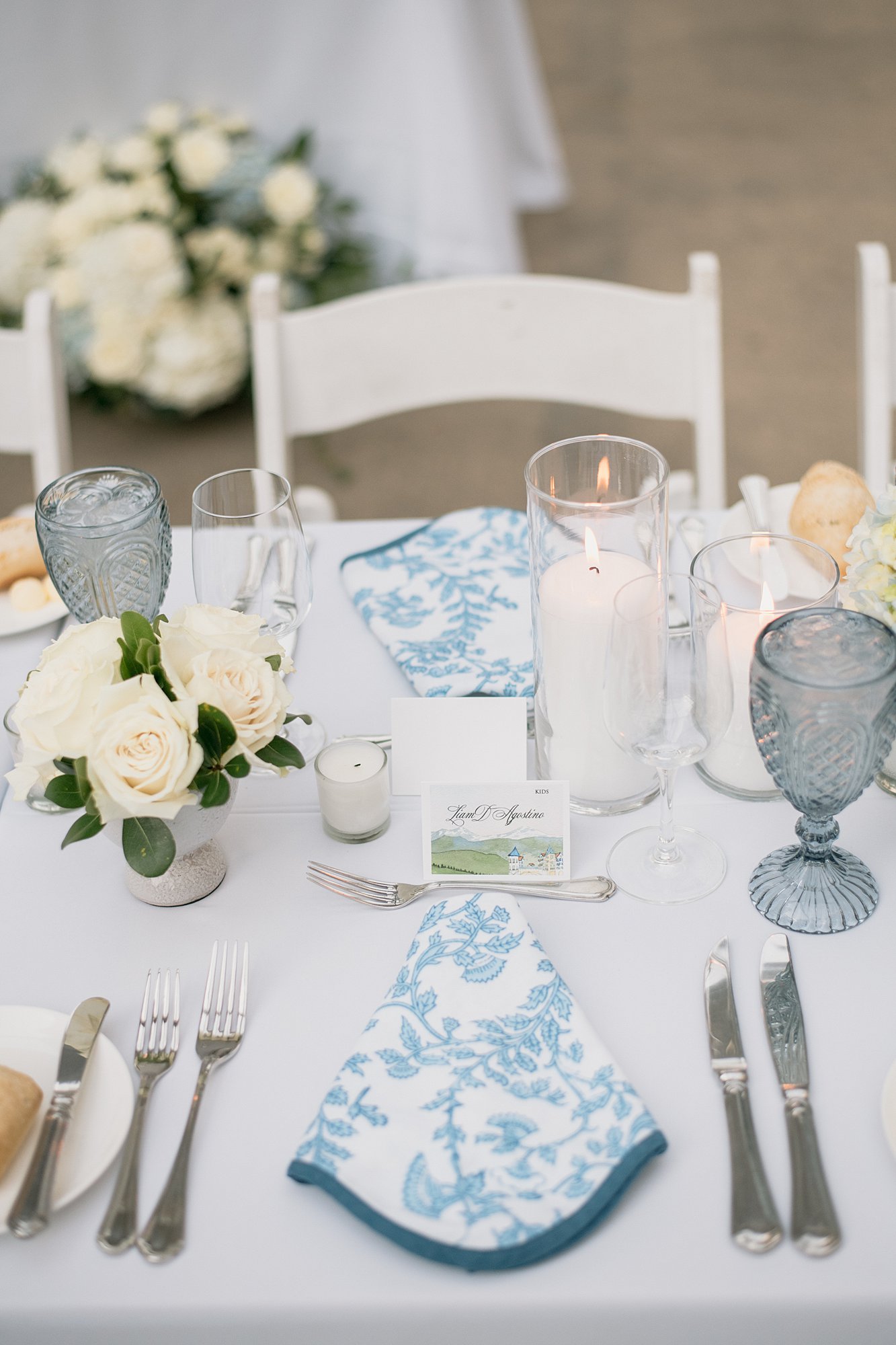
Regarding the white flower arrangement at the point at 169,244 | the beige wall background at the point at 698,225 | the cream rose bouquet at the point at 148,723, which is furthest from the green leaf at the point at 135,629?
the white flower arrangement at the point at 169,244

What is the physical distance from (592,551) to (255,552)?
0.31m

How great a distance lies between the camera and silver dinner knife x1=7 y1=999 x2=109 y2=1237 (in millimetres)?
733

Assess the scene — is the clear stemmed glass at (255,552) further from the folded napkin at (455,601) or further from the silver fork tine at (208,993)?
the silver fork tine at (208,993)

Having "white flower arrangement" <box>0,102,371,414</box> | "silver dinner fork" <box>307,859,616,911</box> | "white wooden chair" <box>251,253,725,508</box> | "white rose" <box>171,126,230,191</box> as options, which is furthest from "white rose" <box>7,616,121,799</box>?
"white rose" <box>171,126,230,191</box>

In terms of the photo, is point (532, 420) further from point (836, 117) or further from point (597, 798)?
point (597, 798)

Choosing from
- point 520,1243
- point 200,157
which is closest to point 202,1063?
point 520,1243

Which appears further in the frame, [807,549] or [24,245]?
[24,245]

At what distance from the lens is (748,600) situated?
120 cm

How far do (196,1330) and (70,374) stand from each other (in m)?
2.78

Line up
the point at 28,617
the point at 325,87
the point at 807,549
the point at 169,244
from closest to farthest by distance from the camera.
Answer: the point at 807,549 → the point at 28,617 → the point at 169,244 → the point at 325,87

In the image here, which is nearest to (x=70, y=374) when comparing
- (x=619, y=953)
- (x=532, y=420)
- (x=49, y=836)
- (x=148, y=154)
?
(x=148, y=154)

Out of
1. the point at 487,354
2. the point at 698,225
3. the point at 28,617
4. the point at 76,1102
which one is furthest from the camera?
the point at 698,225

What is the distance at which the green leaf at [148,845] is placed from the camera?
2.89 ft

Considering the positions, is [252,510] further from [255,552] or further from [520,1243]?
[520,1243]
